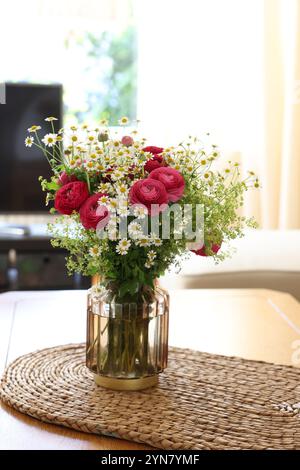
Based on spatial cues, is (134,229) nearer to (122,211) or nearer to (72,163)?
(122,211)

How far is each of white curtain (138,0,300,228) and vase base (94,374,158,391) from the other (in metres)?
2.81

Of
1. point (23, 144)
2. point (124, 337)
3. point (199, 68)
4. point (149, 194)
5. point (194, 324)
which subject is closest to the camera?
point (149, 194)

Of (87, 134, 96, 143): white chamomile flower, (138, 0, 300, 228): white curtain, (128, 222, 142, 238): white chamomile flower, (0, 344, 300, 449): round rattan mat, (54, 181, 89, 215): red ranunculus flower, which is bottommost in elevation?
(0, 344, 300, 449): round rattan mat

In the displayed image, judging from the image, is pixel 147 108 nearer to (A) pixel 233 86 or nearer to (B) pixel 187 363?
(A) pixel 233 86

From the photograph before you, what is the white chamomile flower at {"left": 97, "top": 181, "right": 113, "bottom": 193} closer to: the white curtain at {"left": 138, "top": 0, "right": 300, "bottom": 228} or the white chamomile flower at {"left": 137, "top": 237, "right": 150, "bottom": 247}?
the white chamomile flower at {"left": 137, "top": 237, "right": 150, "bottom": 247}

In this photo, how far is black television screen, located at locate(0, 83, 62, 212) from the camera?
3725mm

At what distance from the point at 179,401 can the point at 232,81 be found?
9.85 feet

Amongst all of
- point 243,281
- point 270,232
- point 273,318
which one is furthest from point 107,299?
point 270,232

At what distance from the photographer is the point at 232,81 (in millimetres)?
4129

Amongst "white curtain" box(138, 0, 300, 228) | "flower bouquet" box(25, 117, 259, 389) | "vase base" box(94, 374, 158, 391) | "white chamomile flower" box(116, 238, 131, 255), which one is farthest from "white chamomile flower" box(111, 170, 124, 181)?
"white curtain" box(138, 0, 300, 228)

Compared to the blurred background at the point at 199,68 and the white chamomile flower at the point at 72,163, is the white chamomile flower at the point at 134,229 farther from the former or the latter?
the blurred background at the point at 199,68

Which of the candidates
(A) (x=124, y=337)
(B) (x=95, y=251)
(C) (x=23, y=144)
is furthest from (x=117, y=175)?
(C) (x=23, y=144)

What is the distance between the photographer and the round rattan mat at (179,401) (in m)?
1.22

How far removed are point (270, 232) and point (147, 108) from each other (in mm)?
1227
